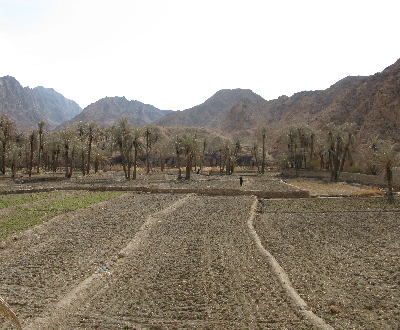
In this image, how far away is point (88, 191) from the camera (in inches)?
1265

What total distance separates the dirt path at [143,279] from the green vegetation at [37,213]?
1164mm

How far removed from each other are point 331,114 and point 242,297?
319 ft

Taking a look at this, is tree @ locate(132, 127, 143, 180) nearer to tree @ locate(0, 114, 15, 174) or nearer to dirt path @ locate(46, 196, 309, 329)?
tree @ locate(0, 114, 15, 174)

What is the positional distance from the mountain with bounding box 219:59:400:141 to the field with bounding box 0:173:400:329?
45.9 m

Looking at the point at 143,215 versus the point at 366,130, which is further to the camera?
the point at 366,130

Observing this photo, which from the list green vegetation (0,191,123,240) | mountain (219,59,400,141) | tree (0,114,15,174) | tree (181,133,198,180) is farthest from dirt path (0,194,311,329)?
mountain (219,59,400,141)

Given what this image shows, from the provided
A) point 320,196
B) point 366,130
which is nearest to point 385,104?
point 366,130

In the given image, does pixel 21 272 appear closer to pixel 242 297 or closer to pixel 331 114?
pixel 242 297

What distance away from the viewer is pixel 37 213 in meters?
19.4

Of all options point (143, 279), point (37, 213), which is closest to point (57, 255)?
point (143, 279)

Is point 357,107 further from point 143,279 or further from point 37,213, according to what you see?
point 143,279

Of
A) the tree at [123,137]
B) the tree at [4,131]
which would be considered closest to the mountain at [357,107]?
the tree at [123,137]

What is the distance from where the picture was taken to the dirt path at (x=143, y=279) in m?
7.59

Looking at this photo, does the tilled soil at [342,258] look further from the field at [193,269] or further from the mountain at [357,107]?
the mountain at [357,107]
